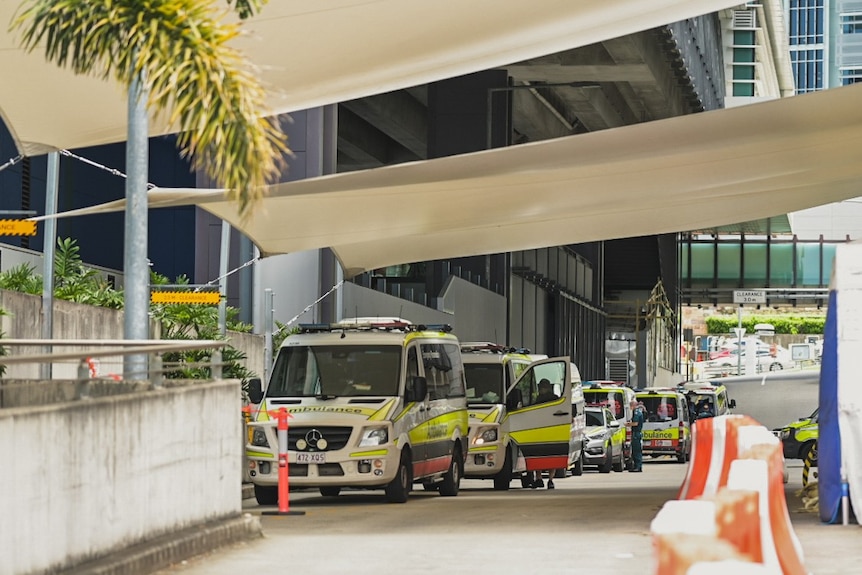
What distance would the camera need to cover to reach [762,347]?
433 feet

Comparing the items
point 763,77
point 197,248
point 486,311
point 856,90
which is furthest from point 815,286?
point 856,90

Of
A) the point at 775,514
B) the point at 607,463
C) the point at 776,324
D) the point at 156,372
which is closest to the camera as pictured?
the point at 775,514

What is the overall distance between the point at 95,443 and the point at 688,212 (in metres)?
14.4

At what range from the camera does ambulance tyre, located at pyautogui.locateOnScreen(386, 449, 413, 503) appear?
72.0ft

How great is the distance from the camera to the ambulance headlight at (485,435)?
2781cm

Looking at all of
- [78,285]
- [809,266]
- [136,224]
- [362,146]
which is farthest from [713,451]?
[809,266]

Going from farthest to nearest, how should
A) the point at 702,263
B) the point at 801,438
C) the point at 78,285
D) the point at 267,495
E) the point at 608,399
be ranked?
the point at 702,263, the point at 608,399, the point at 801,438, the point at 78,285, the point at 267,495

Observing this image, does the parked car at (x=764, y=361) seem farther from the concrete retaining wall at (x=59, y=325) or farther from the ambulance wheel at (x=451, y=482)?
the concrete retaining wall at (x=59, y=325)

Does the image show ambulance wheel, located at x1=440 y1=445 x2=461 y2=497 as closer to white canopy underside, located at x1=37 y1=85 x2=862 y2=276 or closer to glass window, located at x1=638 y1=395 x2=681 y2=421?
white canopy underside, located at x1=37 y1=85 x2=862 y2=276

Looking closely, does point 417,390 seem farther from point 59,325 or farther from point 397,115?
point 397,115

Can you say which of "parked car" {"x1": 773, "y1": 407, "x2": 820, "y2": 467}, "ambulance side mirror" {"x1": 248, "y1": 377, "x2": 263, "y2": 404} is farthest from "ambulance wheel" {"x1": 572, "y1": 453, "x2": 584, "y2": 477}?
"ambulance side mirror" {"x1": 248, "y1": 377, "x2": 263, "y2": 404}

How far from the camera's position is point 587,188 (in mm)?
20656

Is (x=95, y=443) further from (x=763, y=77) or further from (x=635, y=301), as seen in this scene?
(x=763, y=77)

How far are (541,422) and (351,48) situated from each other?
14.4 m
